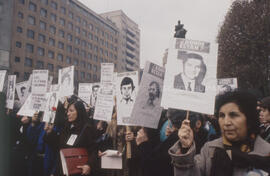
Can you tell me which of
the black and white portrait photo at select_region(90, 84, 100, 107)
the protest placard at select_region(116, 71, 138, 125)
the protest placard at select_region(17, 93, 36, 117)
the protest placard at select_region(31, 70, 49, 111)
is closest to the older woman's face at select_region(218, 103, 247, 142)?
the protest placard at select_region(116, 71, 138, 125)

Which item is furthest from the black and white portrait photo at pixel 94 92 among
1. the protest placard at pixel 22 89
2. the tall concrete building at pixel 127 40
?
the tall concrete building at pixel 127 40

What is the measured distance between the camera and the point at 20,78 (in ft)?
133

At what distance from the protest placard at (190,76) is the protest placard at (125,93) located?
1.17 m

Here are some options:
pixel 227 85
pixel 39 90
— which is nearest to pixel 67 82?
pixel 39 90

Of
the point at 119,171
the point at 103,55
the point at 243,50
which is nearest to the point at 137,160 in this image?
the point at 119,171

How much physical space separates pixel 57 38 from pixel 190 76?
2036 inches

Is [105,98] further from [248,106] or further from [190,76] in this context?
[248,106]

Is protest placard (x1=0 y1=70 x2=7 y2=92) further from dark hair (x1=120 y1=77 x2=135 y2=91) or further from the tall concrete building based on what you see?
the tall concrete building

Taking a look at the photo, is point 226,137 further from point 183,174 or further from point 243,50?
point 243,50

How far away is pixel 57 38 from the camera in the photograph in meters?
50.6

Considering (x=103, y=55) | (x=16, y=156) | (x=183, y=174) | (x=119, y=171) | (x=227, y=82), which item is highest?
(x=103, y=55)

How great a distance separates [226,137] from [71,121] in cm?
241

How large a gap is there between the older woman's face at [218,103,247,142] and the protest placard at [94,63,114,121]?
252cm

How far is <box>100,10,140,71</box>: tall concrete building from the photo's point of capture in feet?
264
